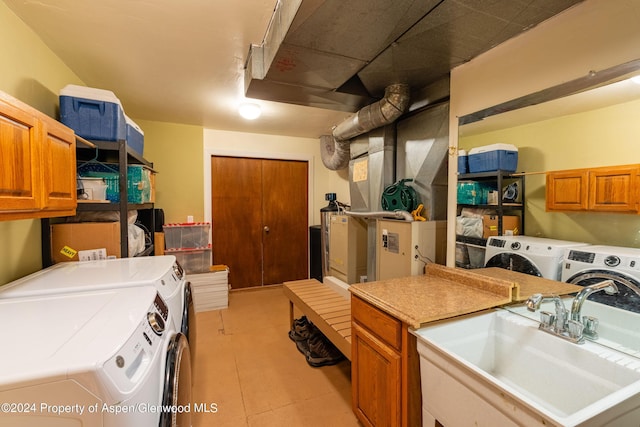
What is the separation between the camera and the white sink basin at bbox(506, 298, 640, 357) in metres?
1.07

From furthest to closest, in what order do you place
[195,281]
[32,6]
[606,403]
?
[195,281] → [32,6] → [606,403]

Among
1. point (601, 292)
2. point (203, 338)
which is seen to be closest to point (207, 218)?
point (203, 338)

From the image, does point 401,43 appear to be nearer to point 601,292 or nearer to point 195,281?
point 601,292

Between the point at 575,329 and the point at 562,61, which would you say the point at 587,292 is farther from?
the point at 562,61

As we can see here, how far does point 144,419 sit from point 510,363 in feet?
4.96

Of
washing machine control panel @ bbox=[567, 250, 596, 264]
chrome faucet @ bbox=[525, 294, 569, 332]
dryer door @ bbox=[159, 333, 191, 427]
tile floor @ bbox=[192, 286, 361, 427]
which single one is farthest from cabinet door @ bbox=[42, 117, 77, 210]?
washing machine control panel @ bbox=[567, 250, 596, 264]

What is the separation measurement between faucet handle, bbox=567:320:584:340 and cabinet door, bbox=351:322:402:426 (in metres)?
0.71

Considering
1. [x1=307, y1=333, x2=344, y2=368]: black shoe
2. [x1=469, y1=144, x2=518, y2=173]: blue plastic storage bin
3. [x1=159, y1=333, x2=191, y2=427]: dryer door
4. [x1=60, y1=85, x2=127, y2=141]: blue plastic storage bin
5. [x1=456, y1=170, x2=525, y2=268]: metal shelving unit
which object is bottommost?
[x1=307, y1=333, x2=344, y2=368]: black shoe

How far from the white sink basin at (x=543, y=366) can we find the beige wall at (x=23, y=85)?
2263mm

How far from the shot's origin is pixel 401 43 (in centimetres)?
158

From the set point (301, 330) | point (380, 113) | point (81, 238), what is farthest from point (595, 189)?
point (81, 238)

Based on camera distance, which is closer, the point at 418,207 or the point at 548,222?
the point at 548,222

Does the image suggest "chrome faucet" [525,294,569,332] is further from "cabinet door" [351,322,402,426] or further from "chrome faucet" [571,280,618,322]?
"cabinet door" [351,322,402,426]

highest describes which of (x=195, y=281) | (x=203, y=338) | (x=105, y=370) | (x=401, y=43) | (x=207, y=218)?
(x=401, y=43)
